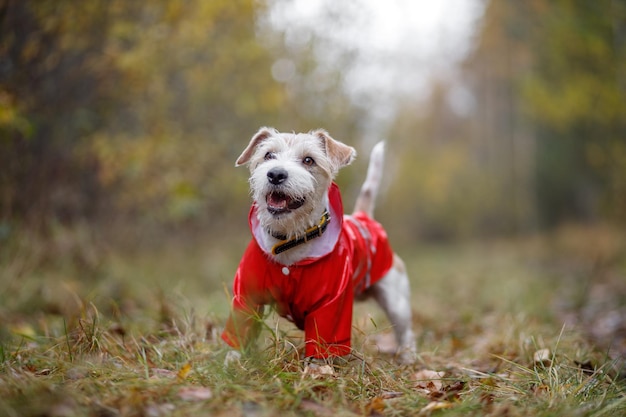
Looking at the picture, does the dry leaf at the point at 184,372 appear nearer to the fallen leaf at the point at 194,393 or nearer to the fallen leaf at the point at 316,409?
the fallen leaf at the point at 194,393

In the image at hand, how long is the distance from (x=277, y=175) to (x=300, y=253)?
0.52 meters

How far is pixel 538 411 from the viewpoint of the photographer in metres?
2.41

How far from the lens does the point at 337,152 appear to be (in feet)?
12.3

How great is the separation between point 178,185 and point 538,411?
491cm

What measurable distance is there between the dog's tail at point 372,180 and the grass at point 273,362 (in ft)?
3.24

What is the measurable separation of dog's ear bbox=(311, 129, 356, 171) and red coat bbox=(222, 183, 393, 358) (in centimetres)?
24

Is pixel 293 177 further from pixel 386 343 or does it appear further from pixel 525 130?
pixel 525 130

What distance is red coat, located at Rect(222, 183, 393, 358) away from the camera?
126 inches

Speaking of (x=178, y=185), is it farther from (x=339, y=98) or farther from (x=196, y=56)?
(x=339, y=98)

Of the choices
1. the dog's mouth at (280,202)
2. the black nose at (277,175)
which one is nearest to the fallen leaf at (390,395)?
the dog's mouth at (280,202)

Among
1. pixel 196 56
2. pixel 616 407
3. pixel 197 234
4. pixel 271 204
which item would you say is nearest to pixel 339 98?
pixel 197 234

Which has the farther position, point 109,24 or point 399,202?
point 399,202

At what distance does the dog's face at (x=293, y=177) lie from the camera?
324cm

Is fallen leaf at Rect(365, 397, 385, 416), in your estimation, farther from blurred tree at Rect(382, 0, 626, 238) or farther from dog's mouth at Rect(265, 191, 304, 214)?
blurred tree at Rect(382, 0, 626, 238)
